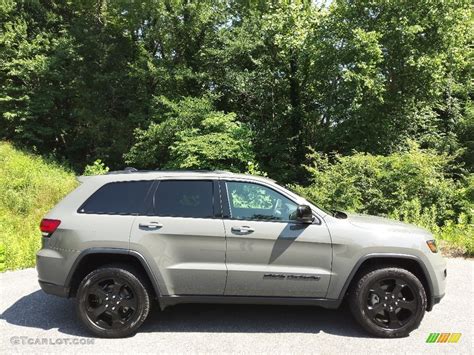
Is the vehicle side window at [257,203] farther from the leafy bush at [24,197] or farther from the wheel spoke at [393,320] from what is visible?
the leafy bush at [24,197]

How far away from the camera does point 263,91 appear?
19.7 metres

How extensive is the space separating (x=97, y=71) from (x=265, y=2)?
976 centimetres

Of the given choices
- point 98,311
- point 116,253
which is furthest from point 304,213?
point 98,311

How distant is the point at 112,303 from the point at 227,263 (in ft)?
4.26

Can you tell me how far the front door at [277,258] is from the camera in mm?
4547

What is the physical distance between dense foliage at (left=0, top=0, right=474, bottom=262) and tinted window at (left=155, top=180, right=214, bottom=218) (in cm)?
591

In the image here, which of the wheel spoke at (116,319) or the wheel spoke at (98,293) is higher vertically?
the wheel spoke at (98,293)

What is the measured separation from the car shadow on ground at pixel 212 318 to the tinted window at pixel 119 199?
1.32m

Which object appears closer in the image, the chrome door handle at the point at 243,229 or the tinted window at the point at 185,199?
the chrome door handle at the point at 243,229

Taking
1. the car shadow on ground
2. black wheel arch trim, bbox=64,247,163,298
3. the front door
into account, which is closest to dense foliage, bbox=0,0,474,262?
the car shadow on ground

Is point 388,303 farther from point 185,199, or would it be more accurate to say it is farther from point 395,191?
point 395,191

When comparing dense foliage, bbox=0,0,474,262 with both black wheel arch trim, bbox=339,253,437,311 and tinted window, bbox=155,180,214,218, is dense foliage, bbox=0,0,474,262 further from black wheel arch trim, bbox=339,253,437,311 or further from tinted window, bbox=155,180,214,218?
tinted window, bbox=155,180,214,218

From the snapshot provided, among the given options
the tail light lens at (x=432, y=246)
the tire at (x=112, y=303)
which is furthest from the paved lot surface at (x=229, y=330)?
the tail light lens at (x=432, y=246)

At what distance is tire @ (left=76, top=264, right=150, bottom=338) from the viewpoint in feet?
14.8
